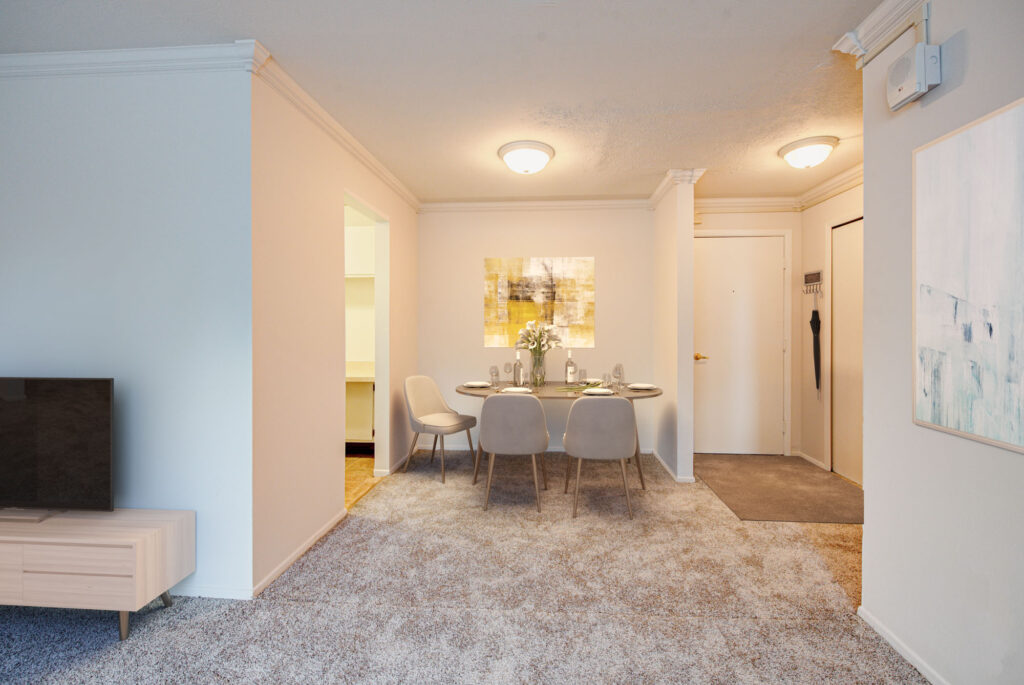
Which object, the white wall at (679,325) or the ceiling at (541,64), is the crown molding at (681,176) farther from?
the ceiling at (541,64)

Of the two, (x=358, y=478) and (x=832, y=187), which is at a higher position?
(x=832, y=187)

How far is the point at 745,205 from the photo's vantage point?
4598 mm

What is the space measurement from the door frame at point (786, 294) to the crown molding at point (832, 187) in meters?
0.30

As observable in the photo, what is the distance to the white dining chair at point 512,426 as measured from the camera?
3.19 metres

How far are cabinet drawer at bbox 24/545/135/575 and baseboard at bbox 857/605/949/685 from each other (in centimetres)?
294

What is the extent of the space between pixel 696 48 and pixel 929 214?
1.20 meters

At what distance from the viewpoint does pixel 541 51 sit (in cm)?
214

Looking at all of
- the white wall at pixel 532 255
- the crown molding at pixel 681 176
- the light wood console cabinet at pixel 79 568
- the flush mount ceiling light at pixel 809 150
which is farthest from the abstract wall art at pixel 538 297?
the light wood console cabinet at pixel 79 568

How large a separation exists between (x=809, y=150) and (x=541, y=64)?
2.11 metres

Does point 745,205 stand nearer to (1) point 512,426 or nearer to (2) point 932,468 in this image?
(1) point 512,426

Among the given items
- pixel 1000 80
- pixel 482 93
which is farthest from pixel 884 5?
pixel 482 93

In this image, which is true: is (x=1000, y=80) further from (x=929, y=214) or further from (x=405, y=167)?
(x=405, y=167)

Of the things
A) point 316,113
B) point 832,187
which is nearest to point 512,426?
point 316,113

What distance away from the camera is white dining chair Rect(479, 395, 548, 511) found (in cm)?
319
